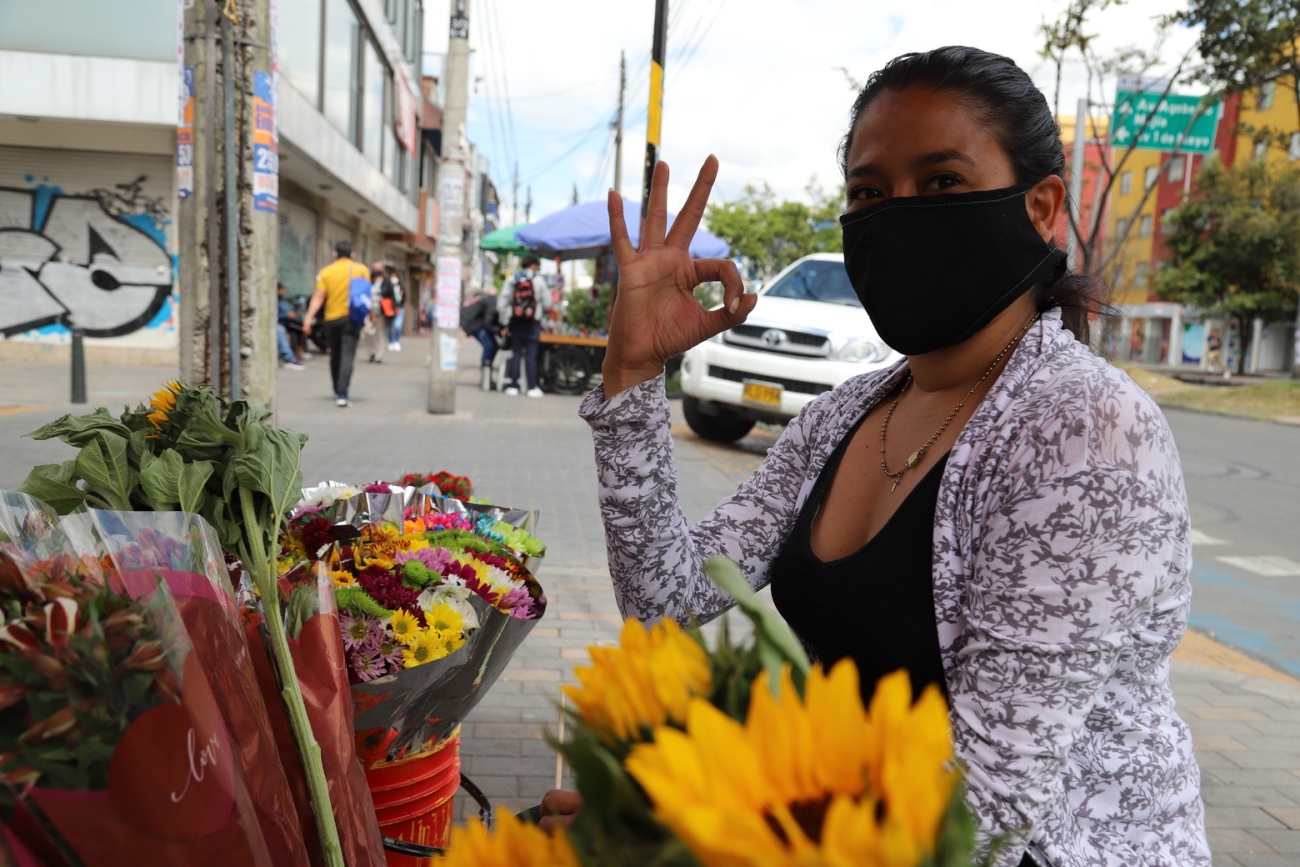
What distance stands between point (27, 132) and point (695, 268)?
18447 millimetres

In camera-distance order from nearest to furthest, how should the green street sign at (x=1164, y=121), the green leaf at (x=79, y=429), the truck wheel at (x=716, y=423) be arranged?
the green leaf at (x=79, y=429), the truck wheel at (x=716, y=423), the green street sign at (x=1164, y=121)

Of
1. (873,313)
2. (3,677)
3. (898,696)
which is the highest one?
(873,313)

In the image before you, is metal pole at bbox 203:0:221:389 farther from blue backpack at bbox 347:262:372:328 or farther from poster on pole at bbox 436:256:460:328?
blue backpack at bbox 347:262:372:328

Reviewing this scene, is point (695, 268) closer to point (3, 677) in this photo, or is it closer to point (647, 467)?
point (647, 467)

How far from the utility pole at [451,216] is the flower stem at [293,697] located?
10864 millimetres

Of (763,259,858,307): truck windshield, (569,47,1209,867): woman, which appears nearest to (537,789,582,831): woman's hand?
(569,47,1209,867): woman

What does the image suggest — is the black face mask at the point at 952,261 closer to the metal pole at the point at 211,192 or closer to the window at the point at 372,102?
the metal pole at the point at 211,192

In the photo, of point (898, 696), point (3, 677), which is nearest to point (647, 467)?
point (3, 677)

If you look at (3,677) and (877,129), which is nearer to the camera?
(3,677)

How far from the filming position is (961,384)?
1.84m

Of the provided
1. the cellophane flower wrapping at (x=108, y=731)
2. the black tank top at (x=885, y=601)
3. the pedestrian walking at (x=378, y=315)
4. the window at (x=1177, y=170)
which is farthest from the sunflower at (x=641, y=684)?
the window at (x=1177, y=170)

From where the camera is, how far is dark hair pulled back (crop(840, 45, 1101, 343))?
164 centimetres

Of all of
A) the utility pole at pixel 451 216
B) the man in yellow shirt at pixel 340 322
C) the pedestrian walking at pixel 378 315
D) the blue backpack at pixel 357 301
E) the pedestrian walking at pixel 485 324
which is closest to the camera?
the utility pole at pixel 451 216

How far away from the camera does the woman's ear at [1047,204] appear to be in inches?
69.8
